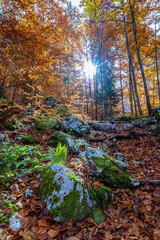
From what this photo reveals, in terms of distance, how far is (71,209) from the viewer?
203cm

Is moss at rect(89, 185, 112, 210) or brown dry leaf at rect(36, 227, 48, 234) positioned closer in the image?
brown dry leaf at rect(36, 227, 48, 234)

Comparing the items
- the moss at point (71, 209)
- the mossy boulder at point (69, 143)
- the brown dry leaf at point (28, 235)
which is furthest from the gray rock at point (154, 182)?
the brown dry leaf at point (28, 235)

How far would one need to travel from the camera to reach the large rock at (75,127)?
6925 mm

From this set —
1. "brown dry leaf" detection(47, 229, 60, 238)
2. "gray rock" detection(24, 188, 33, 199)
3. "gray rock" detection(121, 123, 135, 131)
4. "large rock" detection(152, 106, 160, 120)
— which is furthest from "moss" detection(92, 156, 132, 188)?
"large rock" detection(152, 106, 160, 120)

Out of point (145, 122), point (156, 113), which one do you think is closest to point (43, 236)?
point (145, 122)

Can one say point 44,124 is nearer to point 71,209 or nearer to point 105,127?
point 105,127

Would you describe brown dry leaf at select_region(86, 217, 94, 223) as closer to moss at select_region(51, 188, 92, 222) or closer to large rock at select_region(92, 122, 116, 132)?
moss at select_region(51, 188, 92, 222)

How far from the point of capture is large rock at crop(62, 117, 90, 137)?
6.93 meters

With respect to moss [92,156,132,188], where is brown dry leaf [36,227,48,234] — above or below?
below

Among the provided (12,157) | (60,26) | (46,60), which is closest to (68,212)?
(12,157)

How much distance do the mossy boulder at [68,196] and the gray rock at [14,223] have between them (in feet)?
1.52

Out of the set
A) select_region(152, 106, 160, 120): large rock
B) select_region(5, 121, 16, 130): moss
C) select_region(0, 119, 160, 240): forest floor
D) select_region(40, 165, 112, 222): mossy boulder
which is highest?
select_region(152, 106, 160, 120): large rock

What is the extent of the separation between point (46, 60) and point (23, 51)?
1688mm

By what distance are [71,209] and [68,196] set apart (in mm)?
204
